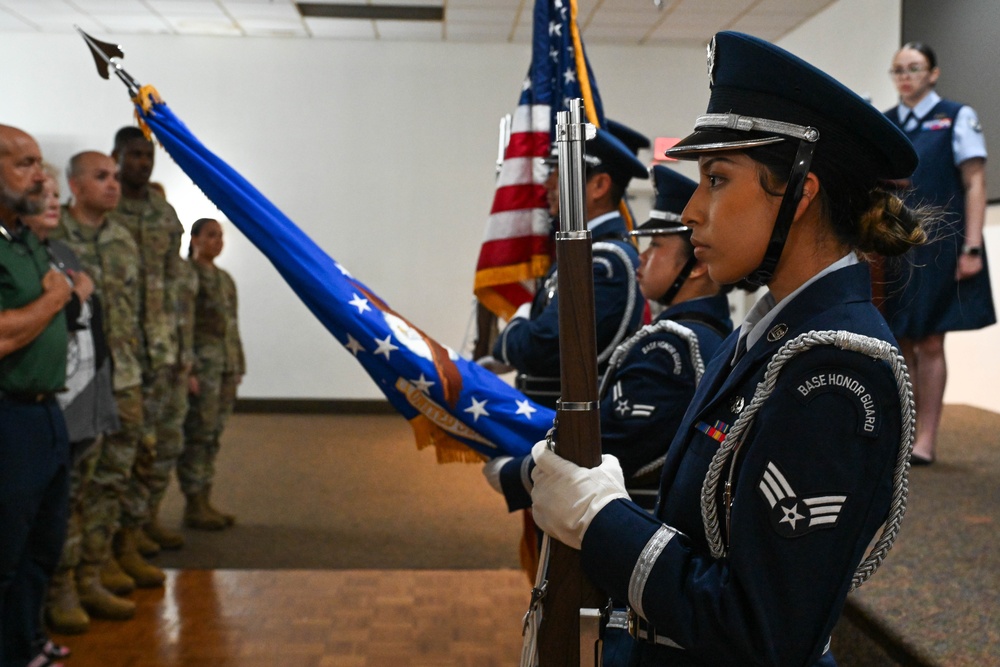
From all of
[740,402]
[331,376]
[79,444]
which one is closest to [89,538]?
[79,444]

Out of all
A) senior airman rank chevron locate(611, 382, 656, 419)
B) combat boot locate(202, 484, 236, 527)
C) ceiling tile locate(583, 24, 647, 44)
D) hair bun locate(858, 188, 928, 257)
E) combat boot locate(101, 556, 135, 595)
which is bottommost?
combat boot locate(202, 484, 236, 527)

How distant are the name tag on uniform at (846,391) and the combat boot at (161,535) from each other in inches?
143

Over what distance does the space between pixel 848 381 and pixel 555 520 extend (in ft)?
1.22

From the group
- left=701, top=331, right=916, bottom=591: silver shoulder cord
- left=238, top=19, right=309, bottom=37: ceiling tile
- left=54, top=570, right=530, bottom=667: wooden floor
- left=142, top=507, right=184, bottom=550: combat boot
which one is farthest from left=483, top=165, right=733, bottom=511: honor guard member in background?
left=238, top=19, right=309, bottom=37: ceiling tile

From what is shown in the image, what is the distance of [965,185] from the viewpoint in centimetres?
353

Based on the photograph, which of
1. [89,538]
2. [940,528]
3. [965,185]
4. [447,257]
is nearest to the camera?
[940,528]

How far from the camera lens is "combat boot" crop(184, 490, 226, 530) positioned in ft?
14.1

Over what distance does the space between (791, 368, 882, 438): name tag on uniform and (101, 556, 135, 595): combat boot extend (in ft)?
10.2

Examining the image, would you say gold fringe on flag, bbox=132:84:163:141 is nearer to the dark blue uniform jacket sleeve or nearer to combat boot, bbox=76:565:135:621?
the dark blue uniform jacket sleeve

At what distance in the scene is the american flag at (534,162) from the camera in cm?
282

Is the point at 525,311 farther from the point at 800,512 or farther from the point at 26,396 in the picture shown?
the point at 800,512

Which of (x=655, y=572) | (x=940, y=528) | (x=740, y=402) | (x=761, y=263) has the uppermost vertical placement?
(x=761, y=263)

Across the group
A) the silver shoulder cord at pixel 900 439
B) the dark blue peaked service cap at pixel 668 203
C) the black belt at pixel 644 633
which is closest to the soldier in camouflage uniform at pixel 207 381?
the dark blue peaked service cap at pixel 668 203

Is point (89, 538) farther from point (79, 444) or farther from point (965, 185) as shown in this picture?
point (965, 185)
